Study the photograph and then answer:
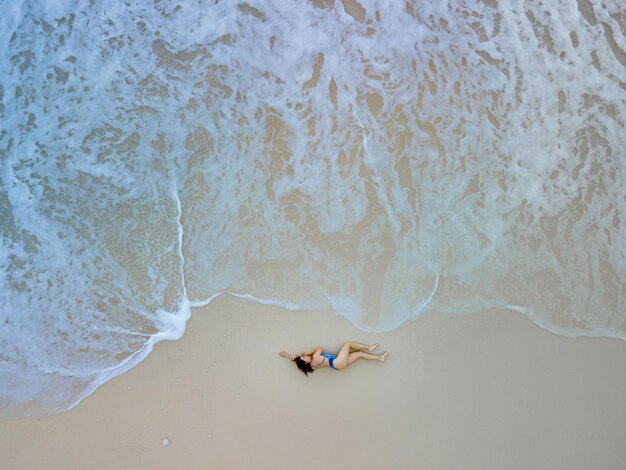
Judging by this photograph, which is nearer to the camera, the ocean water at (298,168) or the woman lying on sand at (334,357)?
the woman lying on sand at (334,357)

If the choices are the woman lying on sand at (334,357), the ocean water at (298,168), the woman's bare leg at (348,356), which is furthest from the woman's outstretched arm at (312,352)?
the ocean water at (298,168)

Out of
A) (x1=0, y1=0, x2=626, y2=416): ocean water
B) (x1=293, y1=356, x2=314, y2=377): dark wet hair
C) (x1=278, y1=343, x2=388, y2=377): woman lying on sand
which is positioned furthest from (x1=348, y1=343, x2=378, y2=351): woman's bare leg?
(x1=293, y1=356, x2=314, y2=377): dark wet hair

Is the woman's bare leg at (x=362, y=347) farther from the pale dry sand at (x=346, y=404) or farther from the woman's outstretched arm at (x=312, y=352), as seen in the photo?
the woman's outstretched arm at (x=312, y=352)

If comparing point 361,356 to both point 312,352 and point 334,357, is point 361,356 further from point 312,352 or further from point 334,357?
point 312,352

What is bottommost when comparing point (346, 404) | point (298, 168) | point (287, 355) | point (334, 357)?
point (346, 404)

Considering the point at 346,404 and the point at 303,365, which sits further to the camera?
the point at 346,404

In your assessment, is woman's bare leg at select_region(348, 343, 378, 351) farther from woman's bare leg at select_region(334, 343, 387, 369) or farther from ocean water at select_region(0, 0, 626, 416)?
ocean water at select_region(0, 0, 626, 416)

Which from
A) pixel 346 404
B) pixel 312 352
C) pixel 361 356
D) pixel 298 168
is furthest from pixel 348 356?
pixel 298 168
